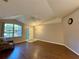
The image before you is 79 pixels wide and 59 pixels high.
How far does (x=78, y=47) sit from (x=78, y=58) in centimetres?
52

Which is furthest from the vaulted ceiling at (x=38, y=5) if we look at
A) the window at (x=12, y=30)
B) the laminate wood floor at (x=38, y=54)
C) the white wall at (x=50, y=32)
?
the white wall at (x=50, y=32)

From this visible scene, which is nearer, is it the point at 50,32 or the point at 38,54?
the point at 38,54

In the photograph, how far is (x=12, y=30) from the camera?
707cm

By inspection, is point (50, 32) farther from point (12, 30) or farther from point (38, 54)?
point (38, 54)

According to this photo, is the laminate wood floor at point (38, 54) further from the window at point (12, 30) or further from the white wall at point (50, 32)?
the window at point (12, 30)

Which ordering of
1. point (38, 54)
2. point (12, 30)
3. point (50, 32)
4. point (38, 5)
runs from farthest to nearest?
point (50, 32) < point (12, 30) < point (38, 54) < point (38, 5)

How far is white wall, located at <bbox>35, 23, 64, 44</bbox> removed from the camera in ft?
22.3

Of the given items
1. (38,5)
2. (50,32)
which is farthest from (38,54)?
(50,32)

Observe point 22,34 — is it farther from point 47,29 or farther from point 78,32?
point 78,32

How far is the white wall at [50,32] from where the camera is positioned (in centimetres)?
681

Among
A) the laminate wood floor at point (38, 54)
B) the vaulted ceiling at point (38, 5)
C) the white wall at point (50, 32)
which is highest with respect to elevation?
the vaulted ceiling at point (38, 5)

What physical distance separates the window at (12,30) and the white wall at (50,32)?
1.72 metres

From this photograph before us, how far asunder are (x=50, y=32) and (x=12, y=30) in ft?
9.45

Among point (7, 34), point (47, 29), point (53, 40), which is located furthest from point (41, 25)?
point (7, 34)
